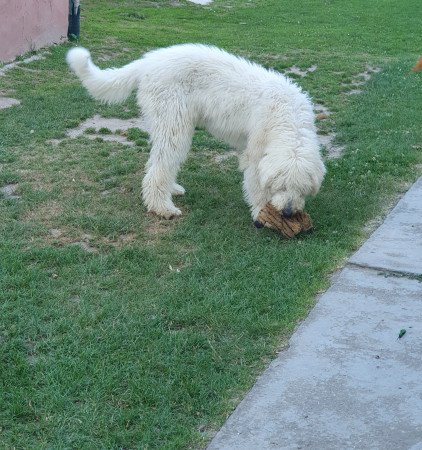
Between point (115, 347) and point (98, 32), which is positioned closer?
point (115, 347)

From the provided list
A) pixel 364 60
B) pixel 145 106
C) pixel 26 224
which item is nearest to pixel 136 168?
pixel 145 106

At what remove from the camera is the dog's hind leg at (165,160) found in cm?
700

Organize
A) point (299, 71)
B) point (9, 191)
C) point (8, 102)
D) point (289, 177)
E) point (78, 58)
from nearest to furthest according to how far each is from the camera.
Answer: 1. point (289, 177)
2. point (78, 58)
3. point (9, 191)
4. point (8, 102)
5. point (299, 71)

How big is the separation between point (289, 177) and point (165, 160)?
1.24m

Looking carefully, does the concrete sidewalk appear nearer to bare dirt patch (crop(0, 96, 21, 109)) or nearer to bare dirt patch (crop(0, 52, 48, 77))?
bare dirt patch (crop(0, 96, 21, 109))

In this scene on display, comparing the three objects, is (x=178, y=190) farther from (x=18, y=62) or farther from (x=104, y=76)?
(x=18, y=62)

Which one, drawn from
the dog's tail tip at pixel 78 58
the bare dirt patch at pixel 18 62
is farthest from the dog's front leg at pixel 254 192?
the bare dirt patch at pixel 18 62

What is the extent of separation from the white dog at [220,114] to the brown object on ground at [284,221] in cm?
7

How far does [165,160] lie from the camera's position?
709 cm

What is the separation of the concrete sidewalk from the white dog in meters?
1.00

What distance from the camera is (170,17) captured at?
20.5 meters

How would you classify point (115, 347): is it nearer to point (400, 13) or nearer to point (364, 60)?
point (364, 60)

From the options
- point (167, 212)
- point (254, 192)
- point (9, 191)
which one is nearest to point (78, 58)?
point (9, 191)

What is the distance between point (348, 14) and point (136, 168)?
51.2ft
